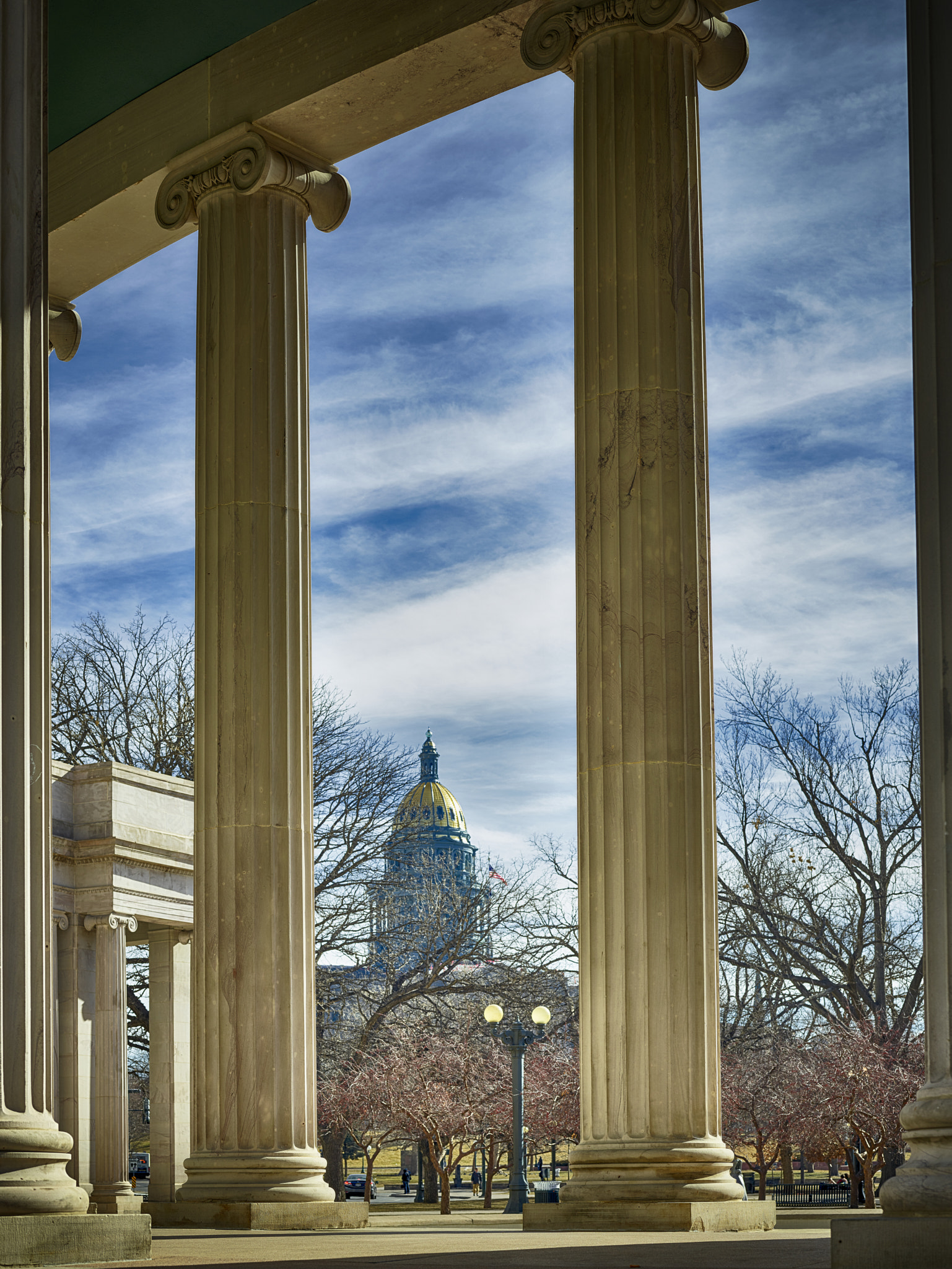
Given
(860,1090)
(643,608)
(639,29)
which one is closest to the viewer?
(643,608)

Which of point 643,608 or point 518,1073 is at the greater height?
point 643,608

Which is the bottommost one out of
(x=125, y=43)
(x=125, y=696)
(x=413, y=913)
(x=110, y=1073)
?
(x=110, y=1073)

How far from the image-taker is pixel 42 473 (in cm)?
3881

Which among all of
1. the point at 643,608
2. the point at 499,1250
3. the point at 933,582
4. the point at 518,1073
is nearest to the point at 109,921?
the point at 518,1073

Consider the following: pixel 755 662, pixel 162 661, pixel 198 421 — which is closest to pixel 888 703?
pixel 755 662

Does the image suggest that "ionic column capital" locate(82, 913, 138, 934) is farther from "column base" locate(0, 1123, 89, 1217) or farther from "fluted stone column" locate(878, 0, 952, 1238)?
"fluted stone column" locate(878, 0, 952, 1238)

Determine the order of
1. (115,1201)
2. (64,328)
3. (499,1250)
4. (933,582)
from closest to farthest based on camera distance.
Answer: (933,582) → (499,1250) → (64,328) → (115,1201)

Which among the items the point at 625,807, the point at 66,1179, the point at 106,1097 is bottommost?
the point at 106,1097

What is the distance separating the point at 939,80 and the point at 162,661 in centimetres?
16335

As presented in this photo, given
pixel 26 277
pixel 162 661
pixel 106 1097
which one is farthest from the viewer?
pixel 162 661

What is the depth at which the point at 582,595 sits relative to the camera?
61.8 m

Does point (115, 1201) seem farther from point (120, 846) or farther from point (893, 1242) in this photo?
point (893, 1242)

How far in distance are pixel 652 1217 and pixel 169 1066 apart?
263 feet

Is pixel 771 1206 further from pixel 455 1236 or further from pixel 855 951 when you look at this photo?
pixel 855 951
